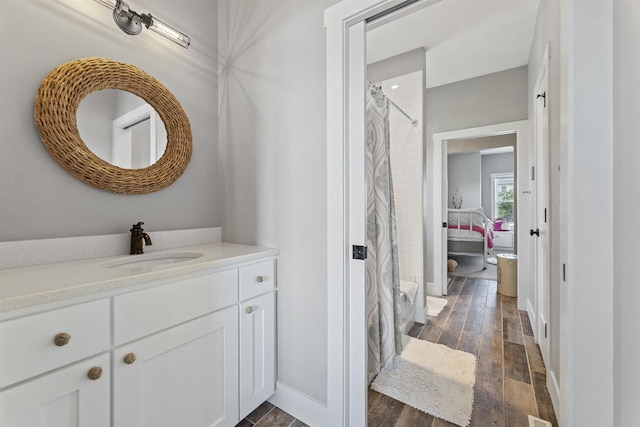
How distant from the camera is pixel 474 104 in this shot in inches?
137

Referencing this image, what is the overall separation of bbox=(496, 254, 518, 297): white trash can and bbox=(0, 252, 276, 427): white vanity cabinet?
3205 mm

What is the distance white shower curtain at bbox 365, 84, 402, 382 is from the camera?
1.87 metres

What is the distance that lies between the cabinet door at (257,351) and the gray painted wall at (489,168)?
8718 mm

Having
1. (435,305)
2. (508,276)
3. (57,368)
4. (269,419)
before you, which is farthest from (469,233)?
(57,368)

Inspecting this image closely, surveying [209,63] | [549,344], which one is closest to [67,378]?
[209,63]

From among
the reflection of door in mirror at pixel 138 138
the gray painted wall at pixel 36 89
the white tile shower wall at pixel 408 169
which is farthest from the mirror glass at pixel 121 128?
the white tile shower wall at pixel 408 169

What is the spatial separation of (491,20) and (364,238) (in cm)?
265

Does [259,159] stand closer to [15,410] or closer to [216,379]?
[216,379]

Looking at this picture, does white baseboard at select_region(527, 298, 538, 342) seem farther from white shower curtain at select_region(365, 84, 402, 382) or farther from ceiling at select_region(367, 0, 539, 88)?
ceiling at select_region(367, 0, 539, 88)

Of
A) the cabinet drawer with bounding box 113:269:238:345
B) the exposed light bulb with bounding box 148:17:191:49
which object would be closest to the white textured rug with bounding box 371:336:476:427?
the cabinet drawer with bounding box 113:269:238:345

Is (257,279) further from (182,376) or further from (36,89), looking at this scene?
(36,89)

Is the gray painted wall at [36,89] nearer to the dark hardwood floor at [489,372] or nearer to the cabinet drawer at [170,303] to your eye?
the cabinet drawer at [170,303]

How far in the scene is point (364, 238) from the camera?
128cm

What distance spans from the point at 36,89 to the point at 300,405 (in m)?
1.95
